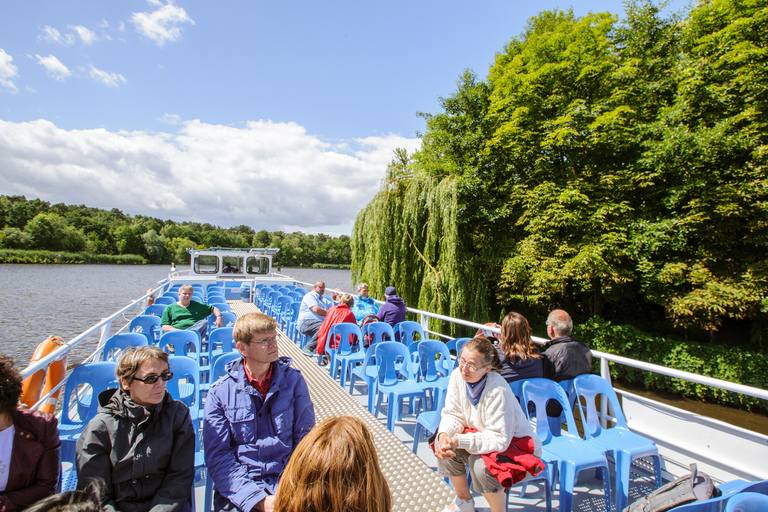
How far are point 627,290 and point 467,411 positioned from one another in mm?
12695

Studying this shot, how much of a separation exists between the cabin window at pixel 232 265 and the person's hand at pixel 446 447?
13537 millimetres

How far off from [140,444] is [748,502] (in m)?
2.35

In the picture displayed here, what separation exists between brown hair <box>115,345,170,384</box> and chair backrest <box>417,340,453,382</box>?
2.62 metres

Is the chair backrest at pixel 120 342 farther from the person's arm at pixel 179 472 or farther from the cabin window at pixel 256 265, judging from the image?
the cabin window at pixel 256 265

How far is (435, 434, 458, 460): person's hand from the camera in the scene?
216 cm

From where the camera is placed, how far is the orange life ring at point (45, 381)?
8.32ft

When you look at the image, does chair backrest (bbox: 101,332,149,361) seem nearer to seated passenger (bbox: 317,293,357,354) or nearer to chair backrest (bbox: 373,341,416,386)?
seated passenger (bbox: 317,293,357,354)

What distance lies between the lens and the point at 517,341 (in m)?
2.94

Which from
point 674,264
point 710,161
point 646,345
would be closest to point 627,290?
point 646,345

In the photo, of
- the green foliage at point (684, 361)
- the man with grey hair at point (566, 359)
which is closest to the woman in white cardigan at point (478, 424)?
the man with grey hair at point (566, 359)

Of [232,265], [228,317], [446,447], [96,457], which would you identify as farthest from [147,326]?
[232,265]

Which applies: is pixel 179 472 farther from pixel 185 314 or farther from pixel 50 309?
pixel 50 309

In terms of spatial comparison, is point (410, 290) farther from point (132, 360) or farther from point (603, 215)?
point (132, 360)

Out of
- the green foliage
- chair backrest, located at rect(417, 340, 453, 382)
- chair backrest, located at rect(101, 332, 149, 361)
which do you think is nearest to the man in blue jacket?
chair backrest, located at rect(417, 340, 453, 382)
